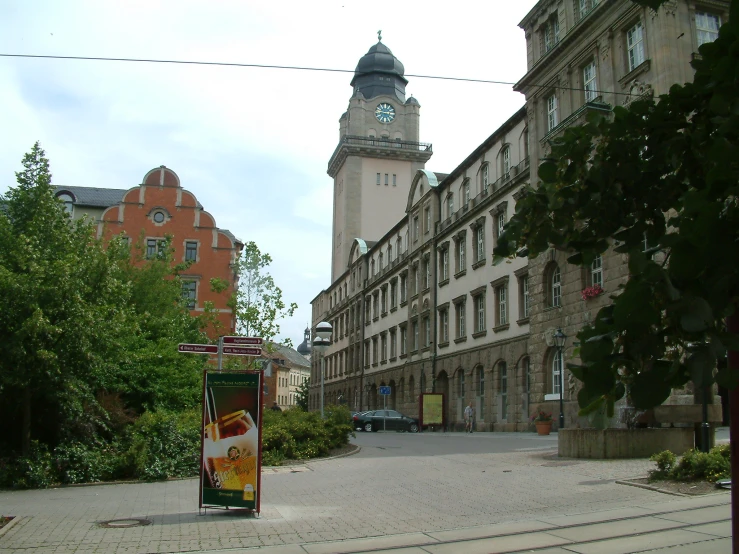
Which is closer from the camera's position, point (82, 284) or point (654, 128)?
point (654, 128)

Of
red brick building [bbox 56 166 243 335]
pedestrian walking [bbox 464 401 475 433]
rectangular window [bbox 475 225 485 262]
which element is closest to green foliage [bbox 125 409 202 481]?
pedestrian walking [bbox 464 401 475 433]

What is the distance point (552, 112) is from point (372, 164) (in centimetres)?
5125

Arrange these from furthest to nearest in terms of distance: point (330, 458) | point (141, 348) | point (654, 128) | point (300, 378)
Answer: point (300, 378), point (141, 348), point (330, 458), point (654, 128)

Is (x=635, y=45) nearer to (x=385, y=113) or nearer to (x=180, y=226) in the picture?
(x=180, y=226)

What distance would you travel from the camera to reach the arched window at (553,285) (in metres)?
32.9

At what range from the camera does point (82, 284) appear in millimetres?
15305

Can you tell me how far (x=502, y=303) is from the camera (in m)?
39.6

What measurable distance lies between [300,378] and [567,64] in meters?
127

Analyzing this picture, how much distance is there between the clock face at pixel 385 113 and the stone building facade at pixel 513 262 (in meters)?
25.1

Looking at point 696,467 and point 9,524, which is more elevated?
point 696,467

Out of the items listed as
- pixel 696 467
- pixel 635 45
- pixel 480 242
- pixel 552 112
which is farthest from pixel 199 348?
pixel 480 242

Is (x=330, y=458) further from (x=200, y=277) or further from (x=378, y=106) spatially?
(x=378, y=106)

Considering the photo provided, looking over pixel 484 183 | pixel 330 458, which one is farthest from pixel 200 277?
pixel 330 458

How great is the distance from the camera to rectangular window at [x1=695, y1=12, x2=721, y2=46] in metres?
26.2
